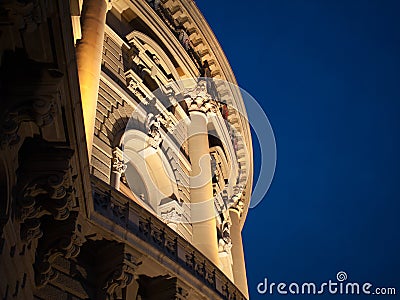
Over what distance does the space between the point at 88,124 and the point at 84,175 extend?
349 cm

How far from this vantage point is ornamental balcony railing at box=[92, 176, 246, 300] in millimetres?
10867

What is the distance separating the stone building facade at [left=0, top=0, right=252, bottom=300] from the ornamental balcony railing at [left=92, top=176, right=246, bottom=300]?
40 millimetres

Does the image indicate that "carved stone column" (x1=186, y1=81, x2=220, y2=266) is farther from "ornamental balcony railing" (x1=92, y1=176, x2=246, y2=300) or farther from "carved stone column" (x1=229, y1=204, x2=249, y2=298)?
"carved stone column" (x1=229, y1=204, x2=249, y2=298)

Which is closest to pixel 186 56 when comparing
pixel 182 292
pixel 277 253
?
pixel 182 292

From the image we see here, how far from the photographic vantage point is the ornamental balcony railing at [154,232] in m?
10.9

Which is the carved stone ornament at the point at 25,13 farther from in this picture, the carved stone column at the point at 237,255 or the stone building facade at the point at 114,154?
the carved stone column at the point at 237,255

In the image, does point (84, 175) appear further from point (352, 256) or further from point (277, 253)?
point (277, 253)

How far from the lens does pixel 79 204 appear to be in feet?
28.8

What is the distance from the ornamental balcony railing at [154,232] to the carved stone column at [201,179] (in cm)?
354

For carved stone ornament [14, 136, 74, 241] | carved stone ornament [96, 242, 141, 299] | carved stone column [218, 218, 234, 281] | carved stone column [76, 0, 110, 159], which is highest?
carved stone column [76, 0, 110, 159]

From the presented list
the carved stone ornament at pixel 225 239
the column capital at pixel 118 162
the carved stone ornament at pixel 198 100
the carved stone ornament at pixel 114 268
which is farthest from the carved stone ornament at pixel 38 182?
the carved stone ornament at pixel 225 239

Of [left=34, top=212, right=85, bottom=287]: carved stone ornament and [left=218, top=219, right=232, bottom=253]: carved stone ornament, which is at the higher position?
[left=218, top=219, right=232, bottom=253]: carved stone ornament

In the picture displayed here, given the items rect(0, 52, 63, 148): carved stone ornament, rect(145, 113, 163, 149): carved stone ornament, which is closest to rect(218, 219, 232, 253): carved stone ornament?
rect(145, 113, 163, 149): carved stone ornament

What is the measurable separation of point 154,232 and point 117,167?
4186 mm
